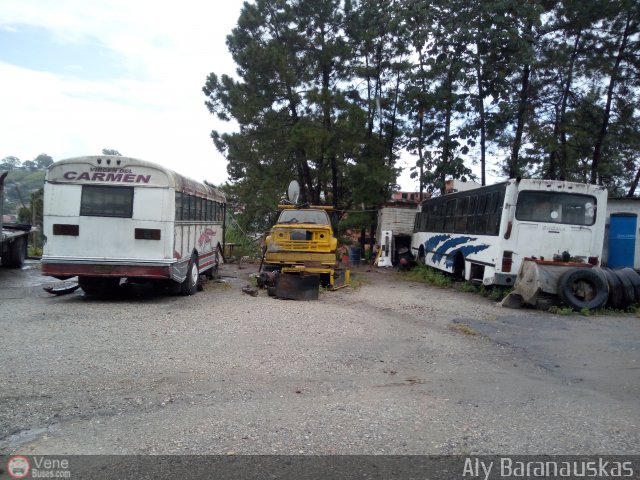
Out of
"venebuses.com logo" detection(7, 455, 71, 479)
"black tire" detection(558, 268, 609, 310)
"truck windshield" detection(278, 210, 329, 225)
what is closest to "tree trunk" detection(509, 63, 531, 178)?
"truck windshield" detection(278, 210, 329, 225)

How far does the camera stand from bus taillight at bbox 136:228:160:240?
10406 millimetres

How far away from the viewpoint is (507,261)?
12469 millimetres

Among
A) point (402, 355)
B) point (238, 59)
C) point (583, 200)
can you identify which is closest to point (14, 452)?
point (402, 355)

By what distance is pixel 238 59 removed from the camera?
22031mm

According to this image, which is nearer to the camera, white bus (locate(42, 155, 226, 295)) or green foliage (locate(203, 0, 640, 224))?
white bus (locate(42, 155, 226, 295))

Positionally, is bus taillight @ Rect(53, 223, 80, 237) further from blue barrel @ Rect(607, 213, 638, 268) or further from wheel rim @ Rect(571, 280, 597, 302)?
blue barrel @ Rect(607, 213, 638, 268)

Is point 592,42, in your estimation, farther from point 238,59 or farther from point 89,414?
Result: point 89,414

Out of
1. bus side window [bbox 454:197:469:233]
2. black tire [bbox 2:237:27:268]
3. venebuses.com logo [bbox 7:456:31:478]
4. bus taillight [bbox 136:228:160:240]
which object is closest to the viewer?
venebuses.com logo [bbox 7:456:31:478]

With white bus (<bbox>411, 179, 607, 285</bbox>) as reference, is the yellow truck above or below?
below

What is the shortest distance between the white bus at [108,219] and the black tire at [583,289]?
8416 mm

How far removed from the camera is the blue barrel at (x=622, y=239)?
684 inches

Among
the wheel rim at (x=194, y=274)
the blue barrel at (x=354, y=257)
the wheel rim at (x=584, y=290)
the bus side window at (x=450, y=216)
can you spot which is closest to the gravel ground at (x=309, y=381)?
the wheel rim at (x=584, y=290)

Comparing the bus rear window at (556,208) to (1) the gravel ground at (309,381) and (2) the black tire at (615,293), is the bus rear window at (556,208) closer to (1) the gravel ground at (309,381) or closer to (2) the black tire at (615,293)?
(2) the black tire at (615,293)

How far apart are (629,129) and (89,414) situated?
850 inches
